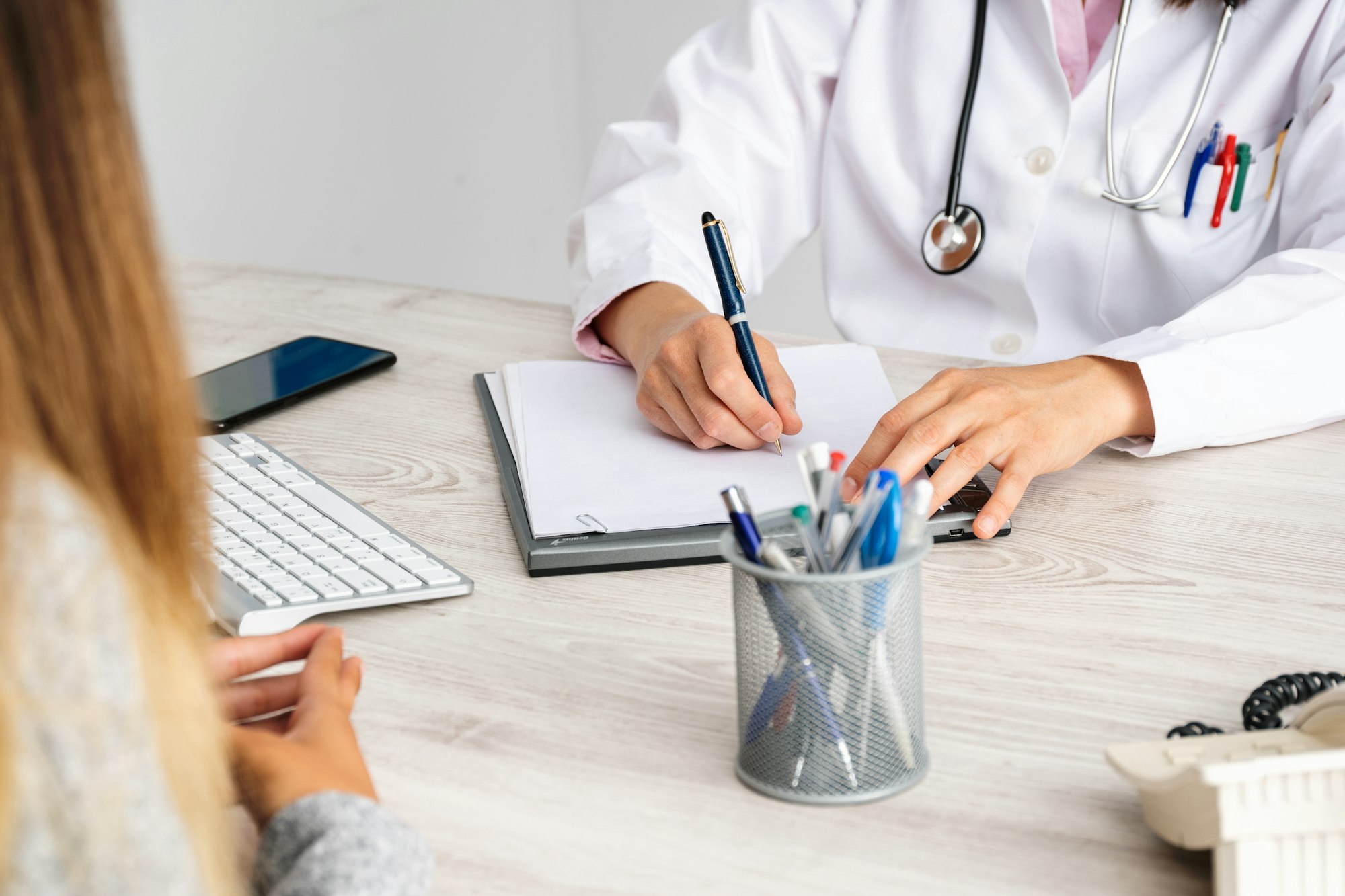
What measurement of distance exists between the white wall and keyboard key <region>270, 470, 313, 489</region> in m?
0.51

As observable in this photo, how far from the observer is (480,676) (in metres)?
0.62

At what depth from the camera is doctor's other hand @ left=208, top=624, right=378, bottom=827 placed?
46 cm

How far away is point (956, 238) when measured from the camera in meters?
1.25

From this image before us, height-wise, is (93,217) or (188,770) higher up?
(93,217)

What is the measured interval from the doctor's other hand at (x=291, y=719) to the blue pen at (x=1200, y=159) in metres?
0.95

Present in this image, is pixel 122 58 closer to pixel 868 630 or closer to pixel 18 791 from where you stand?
pixel 18 791

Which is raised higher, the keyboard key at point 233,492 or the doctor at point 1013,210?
the doctor at point 1013,210

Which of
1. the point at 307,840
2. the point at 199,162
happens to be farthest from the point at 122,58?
the point at 199,162

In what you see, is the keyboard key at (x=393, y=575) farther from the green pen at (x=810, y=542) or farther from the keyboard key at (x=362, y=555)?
the green pen at (x=810, y=542)

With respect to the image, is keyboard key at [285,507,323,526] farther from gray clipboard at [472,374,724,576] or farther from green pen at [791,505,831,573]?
green pen at [791,505,831,573]

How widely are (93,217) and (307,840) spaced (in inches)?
9.3

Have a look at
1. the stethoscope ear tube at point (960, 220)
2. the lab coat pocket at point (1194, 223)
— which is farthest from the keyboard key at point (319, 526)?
the lab coat pocket at point (1194, 223)

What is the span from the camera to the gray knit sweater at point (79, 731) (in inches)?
12.7

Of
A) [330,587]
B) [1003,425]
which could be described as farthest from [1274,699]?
[330,587]
